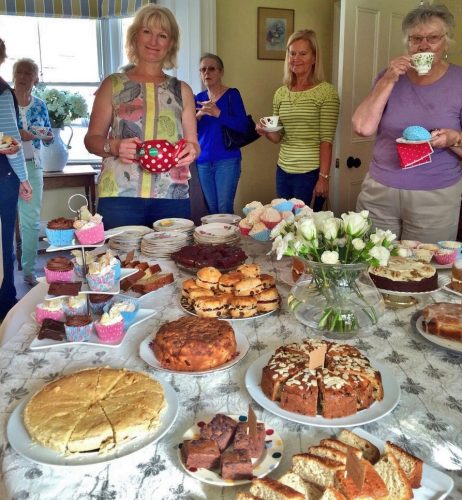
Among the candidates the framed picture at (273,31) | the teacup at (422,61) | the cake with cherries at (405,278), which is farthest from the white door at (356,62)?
the cake with cherries at (405,278)

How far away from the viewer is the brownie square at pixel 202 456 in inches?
33.5

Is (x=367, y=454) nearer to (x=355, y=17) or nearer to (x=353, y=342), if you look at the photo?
(x=353, y=342)

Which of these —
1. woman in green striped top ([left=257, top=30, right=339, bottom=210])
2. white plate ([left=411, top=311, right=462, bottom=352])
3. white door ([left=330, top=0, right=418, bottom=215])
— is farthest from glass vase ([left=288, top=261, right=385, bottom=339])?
white door ([left=330, top=0, right=418, bottom=215])

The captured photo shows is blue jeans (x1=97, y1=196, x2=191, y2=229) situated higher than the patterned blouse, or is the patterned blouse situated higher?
the patterned blouse

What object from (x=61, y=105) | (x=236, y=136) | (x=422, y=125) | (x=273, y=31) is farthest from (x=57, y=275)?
(x=273, y=31)

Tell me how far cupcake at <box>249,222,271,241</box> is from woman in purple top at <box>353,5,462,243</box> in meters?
0.63

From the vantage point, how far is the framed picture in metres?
4.21

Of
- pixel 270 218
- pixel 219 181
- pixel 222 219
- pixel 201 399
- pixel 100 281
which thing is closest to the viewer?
pixel 201 399

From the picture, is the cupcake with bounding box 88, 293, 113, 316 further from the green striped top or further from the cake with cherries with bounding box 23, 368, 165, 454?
the green striped top

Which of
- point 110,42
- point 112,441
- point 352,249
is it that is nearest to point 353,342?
point 352,249

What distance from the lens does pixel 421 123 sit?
220 cm

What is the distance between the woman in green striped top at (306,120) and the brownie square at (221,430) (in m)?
2.32

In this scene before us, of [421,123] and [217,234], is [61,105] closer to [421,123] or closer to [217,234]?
[217,234]

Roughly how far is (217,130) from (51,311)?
247 centimetres
